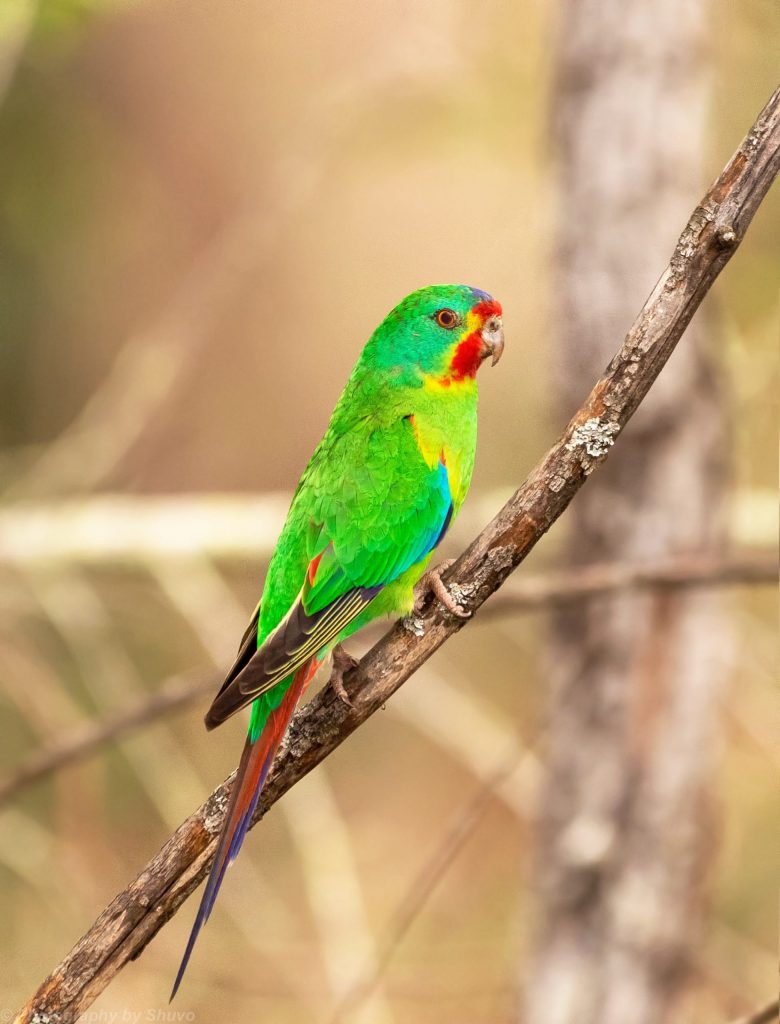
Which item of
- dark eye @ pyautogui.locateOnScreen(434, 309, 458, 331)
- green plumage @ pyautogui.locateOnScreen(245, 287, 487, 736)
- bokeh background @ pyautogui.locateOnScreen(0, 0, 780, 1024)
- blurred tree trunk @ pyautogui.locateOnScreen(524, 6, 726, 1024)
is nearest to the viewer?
green plumage @ pyautogui.locateOnScreen(245, 287, 487, 736)

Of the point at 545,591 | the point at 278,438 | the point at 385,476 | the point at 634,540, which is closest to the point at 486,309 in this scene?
the point at 385,476

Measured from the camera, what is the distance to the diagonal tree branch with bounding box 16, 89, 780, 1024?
A: 6.48 feet

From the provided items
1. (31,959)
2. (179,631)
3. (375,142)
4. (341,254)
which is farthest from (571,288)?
(341,254)

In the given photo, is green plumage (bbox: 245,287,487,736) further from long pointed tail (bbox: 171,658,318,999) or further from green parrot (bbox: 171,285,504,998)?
long pointed tail (bbox: 171,658,318,999)

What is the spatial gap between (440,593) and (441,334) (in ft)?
2.95

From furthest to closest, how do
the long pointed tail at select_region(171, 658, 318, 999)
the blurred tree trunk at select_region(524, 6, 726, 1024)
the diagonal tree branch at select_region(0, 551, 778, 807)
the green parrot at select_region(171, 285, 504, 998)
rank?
the blurred tree trunk at select_region(524, 6, 726, 1024), the diagonal tree branch at select_region(0, 551, 778, 807), the green parrot at select_region(171, 285, 504, 998), the long pointed tail at select_region(171, 658, 318, 999)

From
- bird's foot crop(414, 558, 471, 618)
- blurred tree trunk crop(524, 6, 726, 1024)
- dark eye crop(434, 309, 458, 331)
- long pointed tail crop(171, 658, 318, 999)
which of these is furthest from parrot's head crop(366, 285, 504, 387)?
blurred tree trunk crop(524, 6, 726, 1024)

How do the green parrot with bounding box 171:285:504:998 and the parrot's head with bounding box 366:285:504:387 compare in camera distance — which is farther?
the parrot's head with bounding box 366:285:504:387

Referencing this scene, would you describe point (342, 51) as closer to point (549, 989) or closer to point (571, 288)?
point (571, 288)

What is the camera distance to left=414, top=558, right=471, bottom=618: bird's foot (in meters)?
2.22

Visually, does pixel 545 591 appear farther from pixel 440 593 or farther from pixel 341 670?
pixel 440 593

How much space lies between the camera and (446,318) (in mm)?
2871

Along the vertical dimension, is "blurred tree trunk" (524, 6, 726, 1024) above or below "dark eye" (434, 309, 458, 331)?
below

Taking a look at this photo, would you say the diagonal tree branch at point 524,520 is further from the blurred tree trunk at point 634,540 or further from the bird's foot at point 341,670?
the blurred tree trunk at point 634,540
